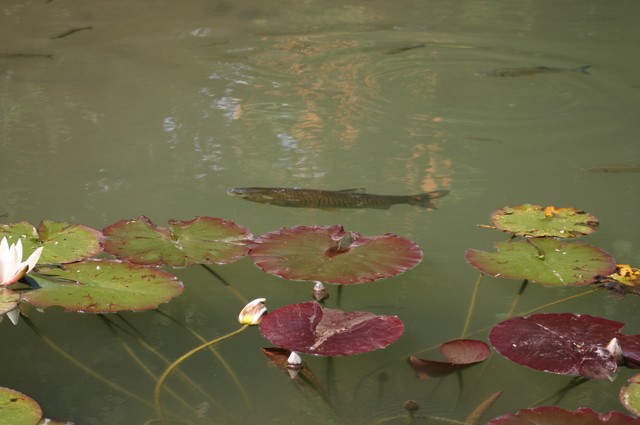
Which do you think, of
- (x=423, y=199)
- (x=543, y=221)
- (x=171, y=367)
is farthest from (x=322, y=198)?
(x=171, y=367)

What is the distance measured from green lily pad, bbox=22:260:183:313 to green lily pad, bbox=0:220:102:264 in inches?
2.0

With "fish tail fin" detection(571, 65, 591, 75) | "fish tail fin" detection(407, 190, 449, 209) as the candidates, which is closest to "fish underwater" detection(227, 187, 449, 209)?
"fish tail fin" detection(407, 190, 449, 209)

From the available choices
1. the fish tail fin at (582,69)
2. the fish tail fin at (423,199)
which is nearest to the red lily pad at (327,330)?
the fish tail fin at (423,199)

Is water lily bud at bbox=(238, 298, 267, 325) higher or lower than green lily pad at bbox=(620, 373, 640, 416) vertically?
lower

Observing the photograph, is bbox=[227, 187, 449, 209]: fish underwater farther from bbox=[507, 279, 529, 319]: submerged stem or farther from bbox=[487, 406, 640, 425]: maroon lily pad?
bbox=[487, 406, 640, 425]: maroon lily pad

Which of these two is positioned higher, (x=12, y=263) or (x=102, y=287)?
(x=12, y=263)

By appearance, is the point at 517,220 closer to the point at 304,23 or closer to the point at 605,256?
the point at 605,256

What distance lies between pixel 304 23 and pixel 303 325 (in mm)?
4176

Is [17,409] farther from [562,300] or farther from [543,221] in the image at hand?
[543,221]

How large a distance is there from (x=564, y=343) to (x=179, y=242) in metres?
1.17

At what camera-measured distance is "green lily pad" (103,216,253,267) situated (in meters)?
2.29

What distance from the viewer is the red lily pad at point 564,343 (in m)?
1.84

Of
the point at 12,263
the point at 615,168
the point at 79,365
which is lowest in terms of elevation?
the point at 79,365

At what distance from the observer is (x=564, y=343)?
1919mm
